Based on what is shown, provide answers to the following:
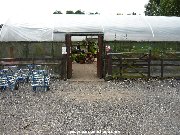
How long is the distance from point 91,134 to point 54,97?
4.84m

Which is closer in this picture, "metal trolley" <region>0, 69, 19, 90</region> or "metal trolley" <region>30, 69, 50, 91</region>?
"metal trolley" <region>30, 69, 50, 91</region>

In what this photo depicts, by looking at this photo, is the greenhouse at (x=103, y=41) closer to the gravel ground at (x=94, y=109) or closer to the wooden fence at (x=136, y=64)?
the wooden fence at (x=136, y=64)

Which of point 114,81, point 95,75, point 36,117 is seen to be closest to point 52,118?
point 36,117

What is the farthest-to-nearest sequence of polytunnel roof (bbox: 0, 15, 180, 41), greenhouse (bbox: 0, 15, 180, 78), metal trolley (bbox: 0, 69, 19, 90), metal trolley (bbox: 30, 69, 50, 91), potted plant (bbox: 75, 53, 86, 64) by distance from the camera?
potted plant (bbox: 75, 53, 86, 64), polytunnel roof (bbox: 0, 15, 180, 41), greenhouse (bbox: 0, 15, 180, 78), metal trolley (bbox: 0, 69, 19, 90), metal trolley (bbox: 30, 69, 50, 91)

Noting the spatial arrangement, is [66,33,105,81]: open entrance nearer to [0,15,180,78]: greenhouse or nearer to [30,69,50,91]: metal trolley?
[0,15,180,78]: greenhouse

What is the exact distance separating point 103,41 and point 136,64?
194cm

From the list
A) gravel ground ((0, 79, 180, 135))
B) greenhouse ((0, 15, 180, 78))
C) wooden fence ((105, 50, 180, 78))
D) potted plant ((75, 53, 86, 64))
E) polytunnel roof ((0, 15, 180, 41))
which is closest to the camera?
gravel ground ((0, 79, 180, 135))

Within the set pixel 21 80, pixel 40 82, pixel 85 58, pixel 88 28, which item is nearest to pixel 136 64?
pixel 40 82

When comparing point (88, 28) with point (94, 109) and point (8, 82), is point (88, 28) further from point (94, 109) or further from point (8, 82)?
point (94, 109)

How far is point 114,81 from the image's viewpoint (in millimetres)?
17438

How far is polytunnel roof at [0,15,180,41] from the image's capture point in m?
21.5

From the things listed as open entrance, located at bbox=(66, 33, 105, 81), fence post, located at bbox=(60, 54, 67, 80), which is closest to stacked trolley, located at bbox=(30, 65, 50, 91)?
fence post, located at bbox=(60, 54, 67, 80)

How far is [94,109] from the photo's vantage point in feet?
39.4

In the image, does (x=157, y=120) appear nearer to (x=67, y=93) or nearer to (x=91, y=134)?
(x=91, y=134)
